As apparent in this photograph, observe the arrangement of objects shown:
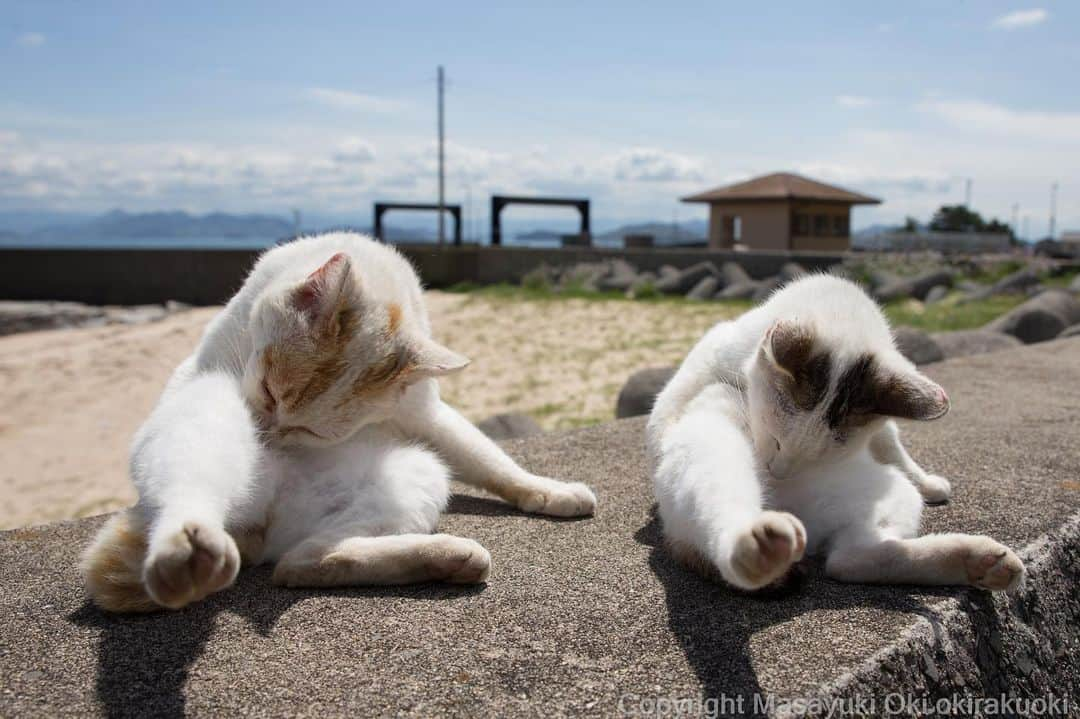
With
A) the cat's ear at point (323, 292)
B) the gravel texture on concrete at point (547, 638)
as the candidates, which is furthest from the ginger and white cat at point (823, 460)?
the cat's ear at point (323, 292)

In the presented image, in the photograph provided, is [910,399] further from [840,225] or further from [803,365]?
[840,225]

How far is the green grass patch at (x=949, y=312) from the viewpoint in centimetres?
1132

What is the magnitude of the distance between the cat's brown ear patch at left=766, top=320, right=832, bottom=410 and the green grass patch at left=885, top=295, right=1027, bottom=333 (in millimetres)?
9210

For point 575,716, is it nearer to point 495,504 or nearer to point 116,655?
point 116,655

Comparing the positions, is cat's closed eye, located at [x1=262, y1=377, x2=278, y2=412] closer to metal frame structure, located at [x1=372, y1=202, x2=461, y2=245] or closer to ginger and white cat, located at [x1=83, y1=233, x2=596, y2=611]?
ginger and white cat, located at [x1=83, y1=233, x2=596, y2=611]

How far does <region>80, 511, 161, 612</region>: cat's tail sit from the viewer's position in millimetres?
2137

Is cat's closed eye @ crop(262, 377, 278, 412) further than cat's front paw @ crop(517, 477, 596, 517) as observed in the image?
No

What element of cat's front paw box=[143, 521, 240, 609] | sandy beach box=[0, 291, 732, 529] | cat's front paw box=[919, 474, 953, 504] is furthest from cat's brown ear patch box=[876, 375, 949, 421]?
sandy beach box=[0, 291, 732, 529]

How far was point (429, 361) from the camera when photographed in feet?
8.61

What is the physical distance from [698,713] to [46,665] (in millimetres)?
1564

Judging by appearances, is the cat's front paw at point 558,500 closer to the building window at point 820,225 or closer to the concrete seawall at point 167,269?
the concrete seawall at point 167,269

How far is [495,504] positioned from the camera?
132 inches

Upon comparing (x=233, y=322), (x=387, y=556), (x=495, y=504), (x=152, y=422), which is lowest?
(x=495, y=504)

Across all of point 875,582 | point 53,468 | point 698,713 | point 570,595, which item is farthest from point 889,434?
point 53,468
